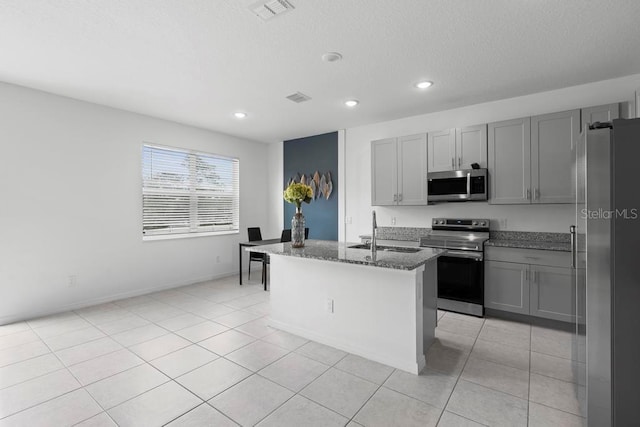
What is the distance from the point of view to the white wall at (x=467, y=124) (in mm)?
3387

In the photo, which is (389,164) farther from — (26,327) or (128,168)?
(26,327)

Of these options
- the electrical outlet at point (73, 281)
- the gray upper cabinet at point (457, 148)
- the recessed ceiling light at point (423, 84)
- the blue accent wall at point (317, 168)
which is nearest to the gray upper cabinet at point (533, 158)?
the gray upper cabinet at point (457, 148)

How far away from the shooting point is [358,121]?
4840 mm

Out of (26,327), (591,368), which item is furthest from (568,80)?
(26,327)

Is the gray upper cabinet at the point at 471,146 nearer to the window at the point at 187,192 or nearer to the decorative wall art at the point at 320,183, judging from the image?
the decorative wall art at the point at 320,183

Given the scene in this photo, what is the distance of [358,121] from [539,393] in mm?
3944

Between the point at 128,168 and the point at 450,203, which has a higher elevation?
the point at 128,168

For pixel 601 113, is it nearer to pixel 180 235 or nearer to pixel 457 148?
pixel 457 148

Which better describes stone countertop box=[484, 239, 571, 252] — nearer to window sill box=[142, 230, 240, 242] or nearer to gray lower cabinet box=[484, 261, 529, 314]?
gray lower cabinet box=[484, 261, 529, 314]

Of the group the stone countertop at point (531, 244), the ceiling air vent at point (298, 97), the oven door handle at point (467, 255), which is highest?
the ceiling air vent at point (298, 97)

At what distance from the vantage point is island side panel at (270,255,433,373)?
2420 mm

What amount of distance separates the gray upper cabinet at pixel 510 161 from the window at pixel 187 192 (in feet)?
14.4

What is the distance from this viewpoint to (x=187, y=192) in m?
5.18

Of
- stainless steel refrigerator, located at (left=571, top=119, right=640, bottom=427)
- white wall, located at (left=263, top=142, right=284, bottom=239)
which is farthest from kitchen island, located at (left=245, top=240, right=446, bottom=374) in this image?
white wall, located at (left=263, top=142, right=284, bottom=239)
